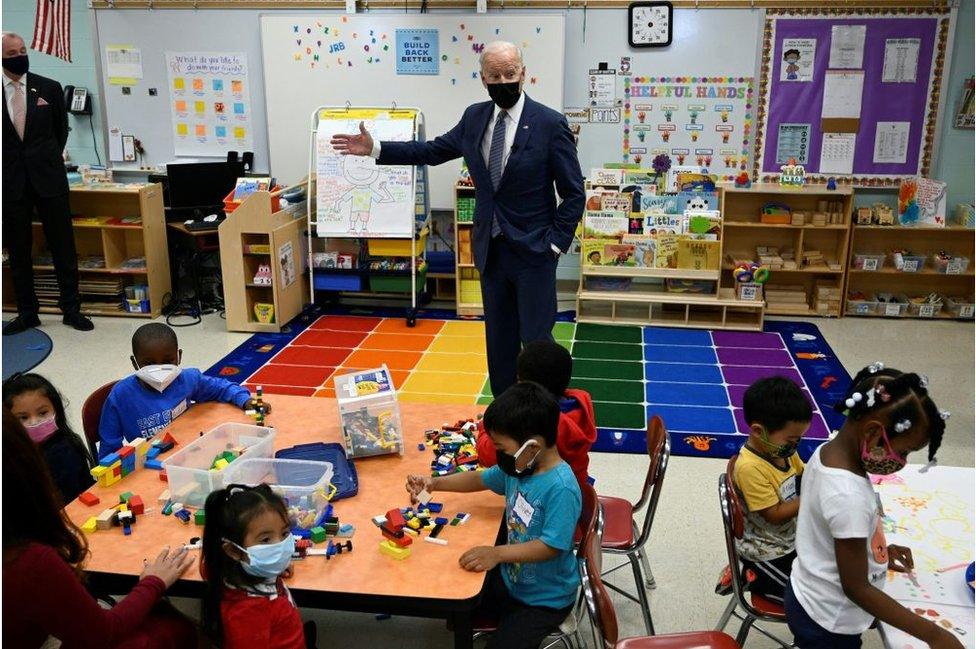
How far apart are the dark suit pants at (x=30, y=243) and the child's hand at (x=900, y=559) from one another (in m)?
5.92

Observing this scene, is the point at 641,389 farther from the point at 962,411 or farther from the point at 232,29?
the point at 232,29

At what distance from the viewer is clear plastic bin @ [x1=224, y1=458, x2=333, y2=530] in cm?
224

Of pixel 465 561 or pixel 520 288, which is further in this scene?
pixel 520 288

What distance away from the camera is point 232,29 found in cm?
683

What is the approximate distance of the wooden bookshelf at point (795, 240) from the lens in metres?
6.45

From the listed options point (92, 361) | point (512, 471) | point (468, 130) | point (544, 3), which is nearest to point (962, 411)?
point (468, 130)

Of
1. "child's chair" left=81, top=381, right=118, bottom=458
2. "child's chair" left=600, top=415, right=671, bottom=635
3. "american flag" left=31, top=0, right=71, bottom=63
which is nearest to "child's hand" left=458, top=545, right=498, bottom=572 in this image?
"child's chair" left=600, top=415, right=671, bottom=635

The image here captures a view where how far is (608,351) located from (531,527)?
11.9ft

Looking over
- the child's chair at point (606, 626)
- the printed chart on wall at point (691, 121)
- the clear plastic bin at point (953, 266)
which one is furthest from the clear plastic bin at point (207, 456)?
the clear plastic bin at point (953, 266)

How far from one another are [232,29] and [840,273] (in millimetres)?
5343

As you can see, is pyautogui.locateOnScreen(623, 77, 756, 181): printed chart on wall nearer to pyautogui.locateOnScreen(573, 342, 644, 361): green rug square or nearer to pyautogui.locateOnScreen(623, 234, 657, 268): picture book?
pyautogui.locateOnScreen(623, 234, 657, 268): picture book

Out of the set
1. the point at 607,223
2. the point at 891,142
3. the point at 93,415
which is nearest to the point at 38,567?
the point at 93,415

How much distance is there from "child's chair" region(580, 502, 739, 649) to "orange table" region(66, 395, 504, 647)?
0.27m

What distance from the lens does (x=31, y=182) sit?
5910mm
